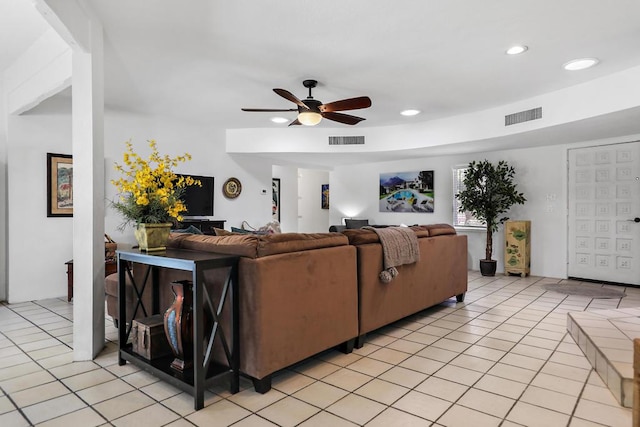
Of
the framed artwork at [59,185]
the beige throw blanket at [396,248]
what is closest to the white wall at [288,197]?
the framed artwork at [59,185]

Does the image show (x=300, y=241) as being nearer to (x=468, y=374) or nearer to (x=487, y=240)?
(x=468, y=374)

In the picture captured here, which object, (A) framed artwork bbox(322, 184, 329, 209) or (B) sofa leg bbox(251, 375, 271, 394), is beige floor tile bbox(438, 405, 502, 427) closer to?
(B) sofa leg bbox(251, 375, 271, 394)

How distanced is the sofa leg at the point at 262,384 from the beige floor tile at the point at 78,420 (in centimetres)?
83

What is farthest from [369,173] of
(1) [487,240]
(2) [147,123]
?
(2) [147,123]

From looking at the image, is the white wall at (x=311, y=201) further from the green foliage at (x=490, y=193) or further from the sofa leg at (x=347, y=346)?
the sofa leg at (x=347, y=346)

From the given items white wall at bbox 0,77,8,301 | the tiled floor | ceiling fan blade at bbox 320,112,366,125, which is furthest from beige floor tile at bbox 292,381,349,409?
white wall at bbox 0,77,8,301

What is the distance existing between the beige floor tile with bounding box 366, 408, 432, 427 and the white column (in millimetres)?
2186

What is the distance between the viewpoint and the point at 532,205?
636 cm

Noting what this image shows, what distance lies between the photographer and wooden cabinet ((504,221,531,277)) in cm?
622

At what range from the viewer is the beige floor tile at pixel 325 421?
6.43 ft

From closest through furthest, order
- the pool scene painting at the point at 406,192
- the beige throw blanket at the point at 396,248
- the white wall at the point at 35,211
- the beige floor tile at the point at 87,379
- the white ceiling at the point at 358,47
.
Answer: the beige floor tile at the point at 87,379
the white ceiling at the point at 358,47
the beige throw blanket at the point at 396,248
the white wall at the point at 35,211
the pool scene painting at the point at 406,192

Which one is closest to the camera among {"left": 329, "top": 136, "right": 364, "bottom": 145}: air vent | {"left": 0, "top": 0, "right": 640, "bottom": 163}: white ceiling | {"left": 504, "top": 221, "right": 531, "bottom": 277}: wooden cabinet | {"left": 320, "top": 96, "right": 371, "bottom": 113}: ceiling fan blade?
{"left": 0, "top": 0, "right": 640, "bottom": 163}: white ceiling

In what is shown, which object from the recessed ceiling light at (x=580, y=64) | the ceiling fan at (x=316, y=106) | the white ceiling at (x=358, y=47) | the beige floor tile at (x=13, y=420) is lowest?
the beige floor tile at (x=13, y=420)

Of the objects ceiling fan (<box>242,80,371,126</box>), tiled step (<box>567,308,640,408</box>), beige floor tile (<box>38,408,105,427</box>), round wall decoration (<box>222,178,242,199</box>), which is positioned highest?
ceiling fan (<box>242,80,371,126</box>)
